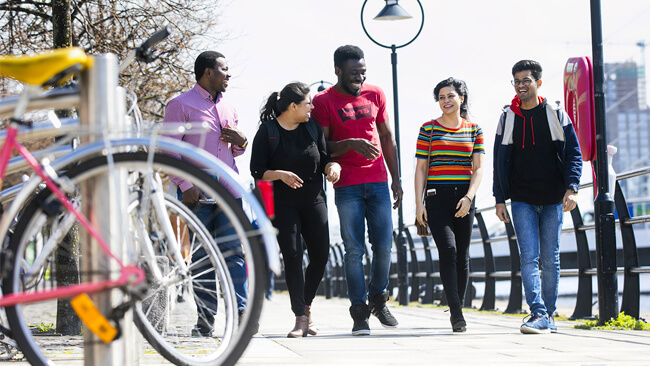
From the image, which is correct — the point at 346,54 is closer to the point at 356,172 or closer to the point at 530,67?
the point at 356,172

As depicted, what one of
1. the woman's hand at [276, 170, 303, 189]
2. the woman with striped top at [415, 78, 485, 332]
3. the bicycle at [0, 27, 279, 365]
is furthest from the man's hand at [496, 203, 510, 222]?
the bicycle at [0, 27, 279, 365]

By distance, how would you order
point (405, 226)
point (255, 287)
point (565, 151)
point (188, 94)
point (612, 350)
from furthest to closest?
point (405, 226), point (565, 151), point (188, 94), point (612, 350), point (255, 287)

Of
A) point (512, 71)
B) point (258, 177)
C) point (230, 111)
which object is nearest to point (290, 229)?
point (258, 177)

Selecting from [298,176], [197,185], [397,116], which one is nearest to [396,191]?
[298,176]

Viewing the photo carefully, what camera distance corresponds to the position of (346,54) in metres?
6.68

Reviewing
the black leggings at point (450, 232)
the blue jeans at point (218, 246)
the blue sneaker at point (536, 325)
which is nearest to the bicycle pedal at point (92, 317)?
the blue jeans at point (218, 246)

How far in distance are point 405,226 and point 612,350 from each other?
10.1m

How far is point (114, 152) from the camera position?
9.52 feet

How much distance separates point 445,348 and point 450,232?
1.50m

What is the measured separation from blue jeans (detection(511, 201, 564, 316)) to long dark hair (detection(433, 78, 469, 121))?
0.77 metres

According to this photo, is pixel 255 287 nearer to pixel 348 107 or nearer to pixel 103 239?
pixel 103 239

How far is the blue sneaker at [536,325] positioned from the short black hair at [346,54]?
7.05ft

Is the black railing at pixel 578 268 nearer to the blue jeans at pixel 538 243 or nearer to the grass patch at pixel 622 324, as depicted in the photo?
the grass patch at pixel 622 324

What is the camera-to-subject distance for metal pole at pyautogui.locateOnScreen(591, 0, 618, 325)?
284 inches
